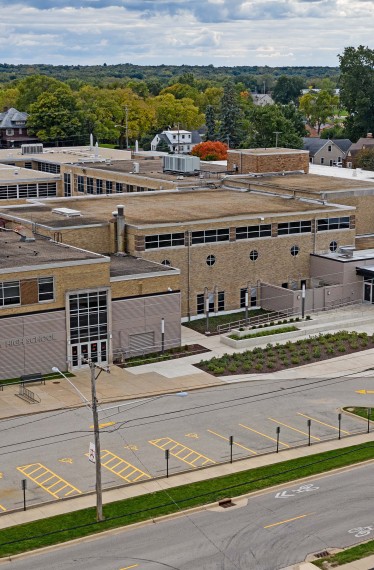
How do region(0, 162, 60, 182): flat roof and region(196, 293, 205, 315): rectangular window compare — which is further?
region(0, 162, 60, 182): flat roof

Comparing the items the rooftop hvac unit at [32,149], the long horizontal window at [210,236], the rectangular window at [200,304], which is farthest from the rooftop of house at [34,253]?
the rooftop hvac unit at [32,149]

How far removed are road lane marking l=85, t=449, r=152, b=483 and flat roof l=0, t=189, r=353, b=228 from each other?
1093 inches

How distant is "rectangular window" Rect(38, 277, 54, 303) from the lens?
57.1 metres

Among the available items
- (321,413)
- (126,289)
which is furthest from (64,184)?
(321,413)

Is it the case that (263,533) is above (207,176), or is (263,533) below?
below

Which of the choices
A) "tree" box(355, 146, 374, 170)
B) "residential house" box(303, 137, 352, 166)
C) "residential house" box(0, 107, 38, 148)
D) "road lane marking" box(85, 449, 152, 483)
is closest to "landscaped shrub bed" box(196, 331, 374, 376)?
"road lane marking" box(85, 449, 152, 483)

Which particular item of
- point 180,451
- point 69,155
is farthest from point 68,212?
point 69,155

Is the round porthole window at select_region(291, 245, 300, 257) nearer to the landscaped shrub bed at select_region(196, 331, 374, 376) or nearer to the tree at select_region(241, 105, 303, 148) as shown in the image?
the landscaped shrub bed at select_region(196, 331, 374, 376)

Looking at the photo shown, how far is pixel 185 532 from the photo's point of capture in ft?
119

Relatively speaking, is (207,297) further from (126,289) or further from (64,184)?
(64,184)

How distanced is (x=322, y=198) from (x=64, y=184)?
33.4 metres

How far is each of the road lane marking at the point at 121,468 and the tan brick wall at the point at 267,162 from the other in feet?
187

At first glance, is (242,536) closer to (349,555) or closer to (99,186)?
(349,555)

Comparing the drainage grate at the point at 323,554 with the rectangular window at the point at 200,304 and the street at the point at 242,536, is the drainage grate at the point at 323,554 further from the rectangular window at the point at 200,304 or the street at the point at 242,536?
the rectangular window at the point at 200,304
